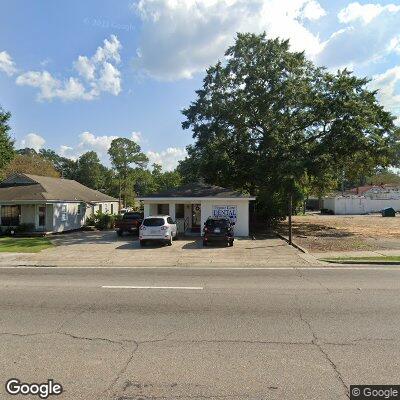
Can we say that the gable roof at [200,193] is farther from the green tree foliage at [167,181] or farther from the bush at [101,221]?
the green tree foliage at [167,181]

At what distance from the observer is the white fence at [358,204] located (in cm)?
6512

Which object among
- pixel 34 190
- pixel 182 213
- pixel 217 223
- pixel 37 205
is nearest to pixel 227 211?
pixel 182 213

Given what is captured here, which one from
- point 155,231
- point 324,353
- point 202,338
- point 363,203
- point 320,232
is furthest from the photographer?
point 363,203

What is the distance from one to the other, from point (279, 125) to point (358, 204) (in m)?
38.6

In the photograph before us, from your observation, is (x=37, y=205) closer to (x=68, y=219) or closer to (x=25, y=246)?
(x=68, y=219)

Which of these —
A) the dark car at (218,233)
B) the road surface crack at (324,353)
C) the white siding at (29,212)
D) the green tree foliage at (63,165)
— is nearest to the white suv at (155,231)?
the dark car at (218,233)

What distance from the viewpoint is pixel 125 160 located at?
78875 millimetres

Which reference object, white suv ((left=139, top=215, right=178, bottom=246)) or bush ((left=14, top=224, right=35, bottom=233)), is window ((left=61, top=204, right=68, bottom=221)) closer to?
bush ((left=14, top=224, right=35, bottom=233))

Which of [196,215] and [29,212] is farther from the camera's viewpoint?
[29,212]

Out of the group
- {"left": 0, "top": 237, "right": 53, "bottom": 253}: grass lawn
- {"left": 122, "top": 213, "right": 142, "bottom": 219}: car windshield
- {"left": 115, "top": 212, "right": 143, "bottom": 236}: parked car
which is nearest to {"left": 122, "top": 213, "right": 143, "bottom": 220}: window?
{"left": 122, "top": 213, "right": 142, "bottom": 219}: car windshield

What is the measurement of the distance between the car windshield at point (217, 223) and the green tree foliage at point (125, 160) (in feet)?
174

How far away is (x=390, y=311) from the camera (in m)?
8.16

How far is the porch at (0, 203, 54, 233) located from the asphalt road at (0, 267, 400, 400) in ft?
75.7

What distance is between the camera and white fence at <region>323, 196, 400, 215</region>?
65125 mm
